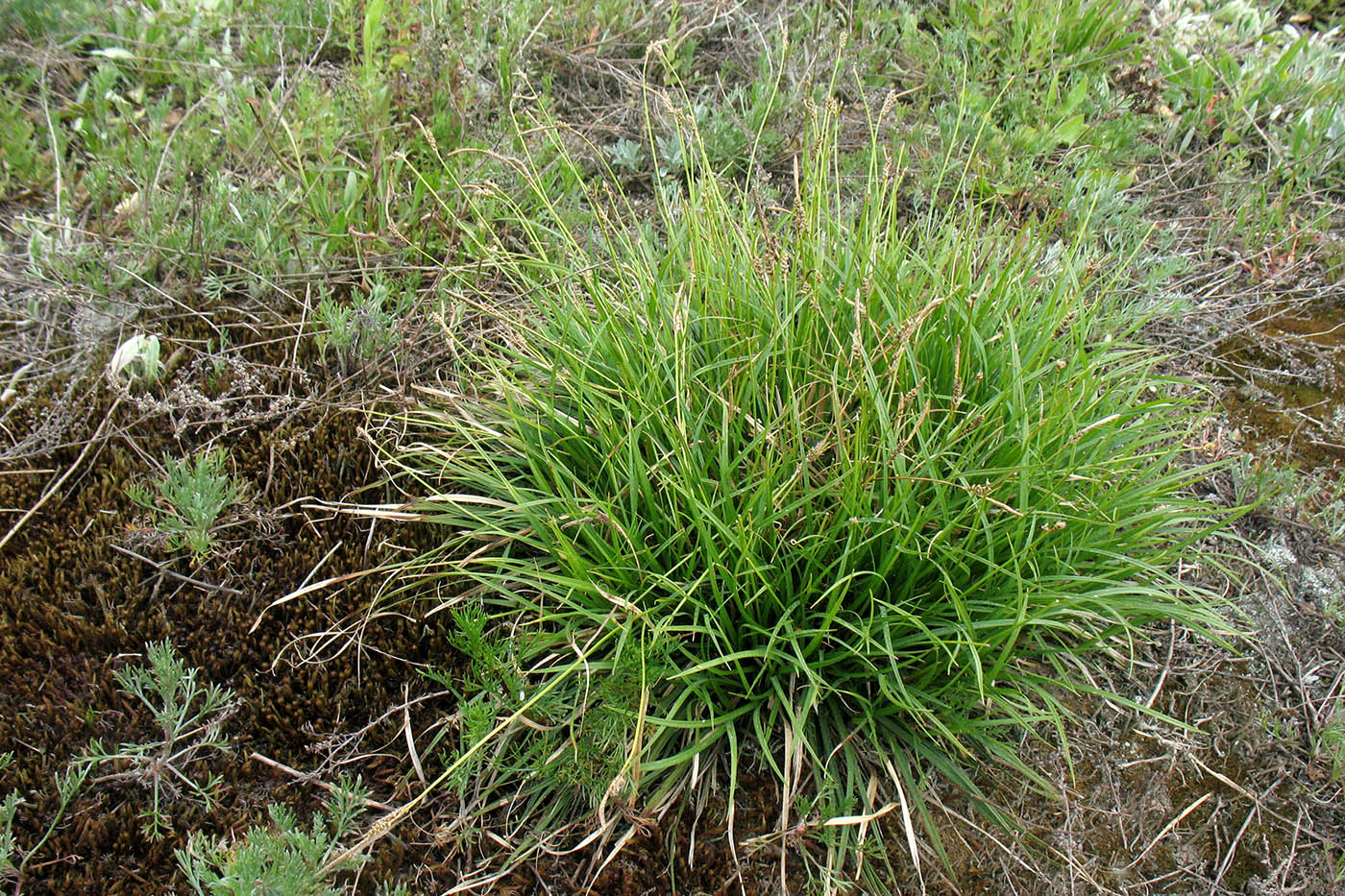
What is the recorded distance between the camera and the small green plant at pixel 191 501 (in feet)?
7.51

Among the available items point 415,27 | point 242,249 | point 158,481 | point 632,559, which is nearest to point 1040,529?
point 632,559

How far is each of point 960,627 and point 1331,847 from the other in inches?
46.2

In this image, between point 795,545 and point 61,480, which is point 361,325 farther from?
point 795,545

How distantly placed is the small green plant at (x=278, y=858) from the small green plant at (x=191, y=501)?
729 millimetres

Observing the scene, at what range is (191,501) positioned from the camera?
233 cm

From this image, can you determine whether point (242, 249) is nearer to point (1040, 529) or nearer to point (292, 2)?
point (292, 2)

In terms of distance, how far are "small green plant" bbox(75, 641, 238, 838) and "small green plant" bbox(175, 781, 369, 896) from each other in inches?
5.0

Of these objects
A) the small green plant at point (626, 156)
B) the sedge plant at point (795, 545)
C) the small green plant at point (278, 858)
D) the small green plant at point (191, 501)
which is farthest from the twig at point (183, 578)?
the small green plant at point (626, 156)

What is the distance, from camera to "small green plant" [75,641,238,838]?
200 cm

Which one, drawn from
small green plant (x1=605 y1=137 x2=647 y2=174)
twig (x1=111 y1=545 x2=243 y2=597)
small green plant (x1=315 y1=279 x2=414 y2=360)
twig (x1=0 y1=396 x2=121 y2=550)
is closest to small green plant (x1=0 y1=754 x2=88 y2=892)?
twig (x1=111 y1=545 x2=243 y2=597)

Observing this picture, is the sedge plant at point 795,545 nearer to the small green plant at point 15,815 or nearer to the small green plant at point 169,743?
the small green plant at point 169,743

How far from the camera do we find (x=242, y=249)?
10.7 feet

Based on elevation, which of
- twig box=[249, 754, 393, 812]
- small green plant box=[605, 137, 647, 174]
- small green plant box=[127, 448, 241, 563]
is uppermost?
small green plant box=[605, 137, 647, 174]

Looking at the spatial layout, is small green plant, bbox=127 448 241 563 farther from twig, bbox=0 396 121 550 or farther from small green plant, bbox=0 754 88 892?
small green plant, bbox=0 754 88 892
